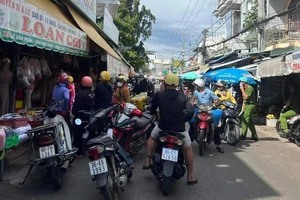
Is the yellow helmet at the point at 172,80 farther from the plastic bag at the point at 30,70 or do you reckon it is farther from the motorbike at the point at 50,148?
the plastic bag at the point at 30,70

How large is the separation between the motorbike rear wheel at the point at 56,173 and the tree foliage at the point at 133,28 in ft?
73.0

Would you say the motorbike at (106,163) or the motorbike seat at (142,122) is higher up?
the motorbike seat at (142,122)

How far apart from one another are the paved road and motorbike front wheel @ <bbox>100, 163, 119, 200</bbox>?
15.9 inches

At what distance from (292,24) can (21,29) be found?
17.2 meters

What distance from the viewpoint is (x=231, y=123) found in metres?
8.27

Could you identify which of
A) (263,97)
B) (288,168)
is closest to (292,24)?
(263,97)

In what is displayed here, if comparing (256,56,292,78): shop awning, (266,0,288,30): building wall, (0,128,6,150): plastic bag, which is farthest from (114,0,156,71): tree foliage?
(0,128,6,150): plastic bag

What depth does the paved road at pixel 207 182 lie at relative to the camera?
442cm

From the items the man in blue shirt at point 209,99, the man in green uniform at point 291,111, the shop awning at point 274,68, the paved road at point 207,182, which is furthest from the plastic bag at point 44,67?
the man in green uniform at point 291,111

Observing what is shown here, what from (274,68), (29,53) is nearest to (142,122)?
(29,53)

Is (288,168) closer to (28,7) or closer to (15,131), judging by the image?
(15,131)

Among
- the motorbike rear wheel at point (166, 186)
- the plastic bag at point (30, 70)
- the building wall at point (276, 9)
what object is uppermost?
the building wall at point (276, 9)

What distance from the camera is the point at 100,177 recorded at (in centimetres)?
372

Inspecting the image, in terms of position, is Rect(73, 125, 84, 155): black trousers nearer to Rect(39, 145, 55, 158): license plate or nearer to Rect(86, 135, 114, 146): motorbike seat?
Rect(39, 145, 55, 158): license plate
